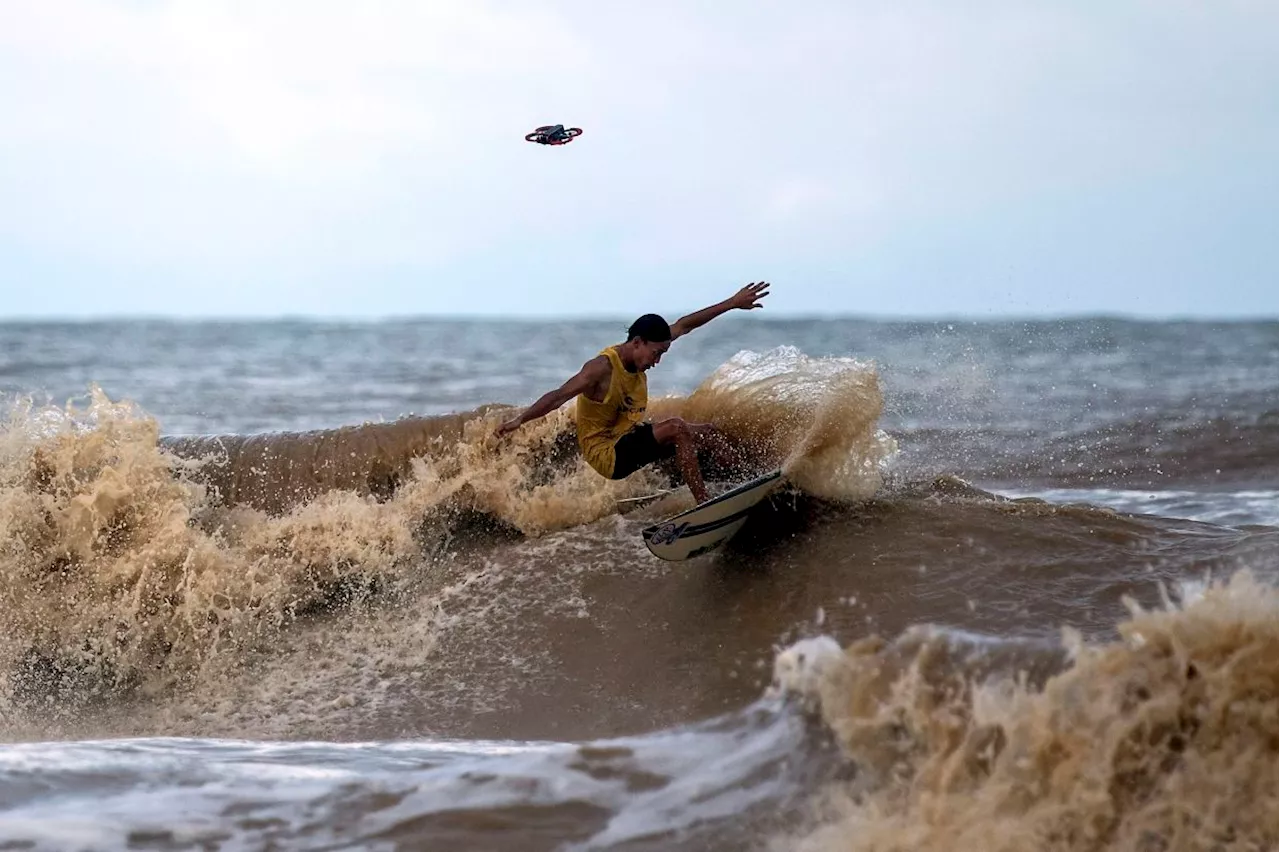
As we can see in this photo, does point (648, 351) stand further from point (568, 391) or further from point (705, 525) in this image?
point (705, 525)

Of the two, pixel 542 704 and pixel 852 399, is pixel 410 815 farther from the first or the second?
pixel 852 399

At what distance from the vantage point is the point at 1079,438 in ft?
38.5

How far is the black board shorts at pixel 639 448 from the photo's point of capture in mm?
6730

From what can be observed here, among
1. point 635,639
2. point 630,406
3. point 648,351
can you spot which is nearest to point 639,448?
point 630,406

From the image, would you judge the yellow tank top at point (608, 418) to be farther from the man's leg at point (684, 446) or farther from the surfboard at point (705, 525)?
the surfboard at point (705, 525)

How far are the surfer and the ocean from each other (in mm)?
590

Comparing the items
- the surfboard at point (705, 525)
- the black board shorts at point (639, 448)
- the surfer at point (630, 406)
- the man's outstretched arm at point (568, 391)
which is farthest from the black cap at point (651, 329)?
the surfboard at point (705, 525)

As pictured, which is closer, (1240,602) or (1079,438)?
(1240,602)

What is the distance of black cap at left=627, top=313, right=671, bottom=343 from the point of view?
6441 mm

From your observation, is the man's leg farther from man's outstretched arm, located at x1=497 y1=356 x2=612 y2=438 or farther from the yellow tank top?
man's outstretched arm, located at x1=497 y1=356 x2=612 y2=438

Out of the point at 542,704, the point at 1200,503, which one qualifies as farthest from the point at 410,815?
the point at 1200,503

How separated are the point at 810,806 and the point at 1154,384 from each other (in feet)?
48.3

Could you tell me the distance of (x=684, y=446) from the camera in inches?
259

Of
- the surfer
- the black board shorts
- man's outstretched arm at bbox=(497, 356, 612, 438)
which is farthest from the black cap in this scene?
the black board shorts
